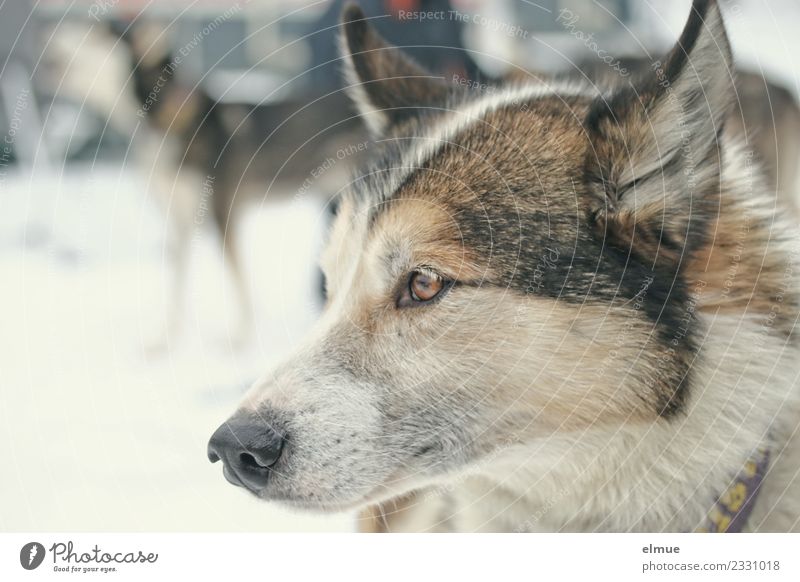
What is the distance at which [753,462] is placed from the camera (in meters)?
1.34

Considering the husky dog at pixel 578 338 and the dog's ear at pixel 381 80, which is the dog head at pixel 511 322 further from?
the dog's ear at pixel 381 80

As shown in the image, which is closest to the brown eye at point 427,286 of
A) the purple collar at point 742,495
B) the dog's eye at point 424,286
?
the dog's eye at point 424,286

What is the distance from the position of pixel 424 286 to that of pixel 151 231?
3.03 feet

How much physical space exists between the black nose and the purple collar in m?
0.80

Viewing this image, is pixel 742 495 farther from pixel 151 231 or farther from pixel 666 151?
pixel 151 231

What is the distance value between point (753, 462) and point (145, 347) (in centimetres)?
133

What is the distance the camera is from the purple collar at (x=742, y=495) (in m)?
1.34

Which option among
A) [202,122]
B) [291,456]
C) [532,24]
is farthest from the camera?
[202,122]

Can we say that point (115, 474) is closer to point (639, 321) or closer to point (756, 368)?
point (639, 321)

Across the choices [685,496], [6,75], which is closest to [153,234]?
[6,75]

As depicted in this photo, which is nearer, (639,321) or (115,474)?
(639,321)

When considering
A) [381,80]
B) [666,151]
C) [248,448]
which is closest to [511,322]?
[666,151]

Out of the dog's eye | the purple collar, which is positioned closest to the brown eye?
the dog's eye

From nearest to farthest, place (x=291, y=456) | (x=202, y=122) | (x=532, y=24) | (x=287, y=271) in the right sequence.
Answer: (x=291, y=456)
(x=532, y=24)
(x=287, y=271)
(x=202, y=122)
